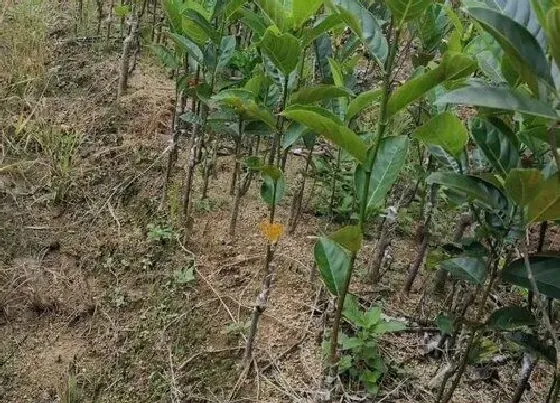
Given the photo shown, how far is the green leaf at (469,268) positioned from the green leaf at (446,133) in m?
0.26

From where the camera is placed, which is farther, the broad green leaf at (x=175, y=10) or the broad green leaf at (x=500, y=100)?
the broad green leaf at (x=175, y=10)

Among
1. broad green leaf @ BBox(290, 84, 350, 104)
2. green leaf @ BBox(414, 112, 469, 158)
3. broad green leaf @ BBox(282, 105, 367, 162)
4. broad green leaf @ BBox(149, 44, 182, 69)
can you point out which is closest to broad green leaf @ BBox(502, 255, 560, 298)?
green leaf @ BBox(414, 112, 469, 158)

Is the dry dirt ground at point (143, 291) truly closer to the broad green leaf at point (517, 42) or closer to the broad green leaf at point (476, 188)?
the broad green leaf at point (476, 188)

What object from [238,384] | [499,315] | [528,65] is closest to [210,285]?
[238,384]

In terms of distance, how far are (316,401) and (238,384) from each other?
35cm

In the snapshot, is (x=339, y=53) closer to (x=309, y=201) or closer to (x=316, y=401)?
(x=309, y=201)

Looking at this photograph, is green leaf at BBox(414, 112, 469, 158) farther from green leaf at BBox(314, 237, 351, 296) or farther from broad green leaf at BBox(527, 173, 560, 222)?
green leaf at BBox(314, 237, 351, 296)

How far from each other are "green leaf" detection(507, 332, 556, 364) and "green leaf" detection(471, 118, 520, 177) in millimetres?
386

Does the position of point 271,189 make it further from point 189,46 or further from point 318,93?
point 189,46

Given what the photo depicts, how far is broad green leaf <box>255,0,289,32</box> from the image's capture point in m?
1.74

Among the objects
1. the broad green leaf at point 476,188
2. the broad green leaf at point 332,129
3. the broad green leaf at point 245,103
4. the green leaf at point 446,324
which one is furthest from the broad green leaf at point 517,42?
Result: the broad green leaf at point 245,103

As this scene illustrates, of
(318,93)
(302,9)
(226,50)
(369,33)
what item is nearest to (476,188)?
(369,33)

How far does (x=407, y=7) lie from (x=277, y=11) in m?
0.54

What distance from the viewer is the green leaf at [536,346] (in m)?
1.39
